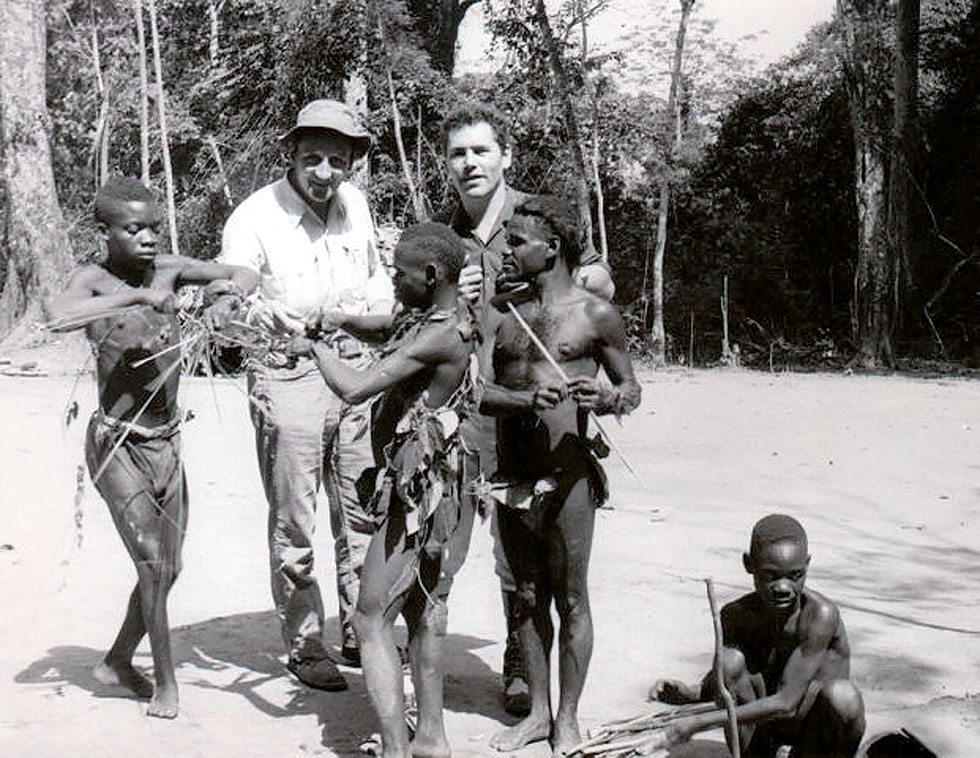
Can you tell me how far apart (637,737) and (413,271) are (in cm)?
153

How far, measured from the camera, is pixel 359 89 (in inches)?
866

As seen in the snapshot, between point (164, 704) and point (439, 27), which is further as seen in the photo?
point (439, 27)

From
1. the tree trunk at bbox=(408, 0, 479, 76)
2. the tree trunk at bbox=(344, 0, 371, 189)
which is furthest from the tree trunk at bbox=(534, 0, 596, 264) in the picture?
the tree trunk at bbox=(344, 0, 371, 189)

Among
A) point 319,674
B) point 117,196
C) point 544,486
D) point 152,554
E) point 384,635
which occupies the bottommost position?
point 319,674

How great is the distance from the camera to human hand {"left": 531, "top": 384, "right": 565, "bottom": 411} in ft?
12.9

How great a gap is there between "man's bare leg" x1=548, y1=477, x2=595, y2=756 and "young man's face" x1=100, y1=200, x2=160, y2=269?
5.42 ft

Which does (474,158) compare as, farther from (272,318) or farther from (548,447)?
(548,447)

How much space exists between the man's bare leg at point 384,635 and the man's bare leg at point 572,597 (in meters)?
0.53

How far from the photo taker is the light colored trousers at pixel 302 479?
4.98 metres

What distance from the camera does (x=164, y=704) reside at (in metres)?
4.41

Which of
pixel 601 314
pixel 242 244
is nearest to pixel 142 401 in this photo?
pixel 242 244

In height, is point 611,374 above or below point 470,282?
below

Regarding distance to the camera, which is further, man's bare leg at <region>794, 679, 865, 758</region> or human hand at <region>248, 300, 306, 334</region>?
human hand at <region>248, 300, 306, 334</region>

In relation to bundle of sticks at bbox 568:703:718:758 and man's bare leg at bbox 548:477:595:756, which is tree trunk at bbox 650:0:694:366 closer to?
man's bare leg at bbox 548:477:595:756
